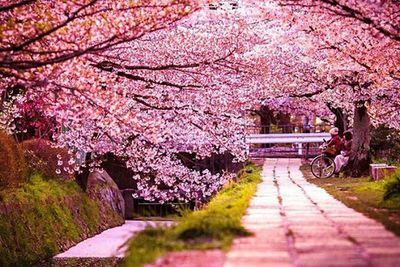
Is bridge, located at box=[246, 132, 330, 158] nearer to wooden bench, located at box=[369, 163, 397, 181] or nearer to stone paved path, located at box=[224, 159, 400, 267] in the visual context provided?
wooden bench, located at box=[369, 163, 397, 181]

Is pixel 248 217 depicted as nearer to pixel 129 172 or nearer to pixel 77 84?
pixel 77 84

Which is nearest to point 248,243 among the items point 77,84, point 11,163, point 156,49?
point 77,84

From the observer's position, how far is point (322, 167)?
2288 cm

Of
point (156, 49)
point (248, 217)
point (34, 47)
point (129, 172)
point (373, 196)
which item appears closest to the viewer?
point (248, 217)

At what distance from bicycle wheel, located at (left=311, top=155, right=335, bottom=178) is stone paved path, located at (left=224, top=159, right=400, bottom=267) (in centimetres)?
1198

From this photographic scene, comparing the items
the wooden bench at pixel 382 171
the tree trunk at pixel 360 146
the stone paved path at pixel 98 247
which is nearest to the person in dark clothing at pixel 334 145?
the tree trunk at pixel 360 146

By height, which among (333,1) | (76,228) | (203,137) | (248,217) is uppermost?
(333,1)

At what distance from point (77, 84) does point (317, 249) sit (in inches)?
239

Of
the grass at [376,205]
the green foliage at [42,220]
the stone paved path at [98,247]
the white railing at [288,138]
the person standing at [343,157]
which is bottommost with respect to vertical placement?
the stone paved path at [98,247]

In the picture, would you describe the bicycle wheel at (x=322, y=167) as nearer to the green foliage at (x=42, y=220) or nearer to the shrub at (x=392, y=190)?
the green foliage at (x=42, y=220)

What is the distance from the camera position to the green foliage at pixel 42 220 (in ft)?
54.9

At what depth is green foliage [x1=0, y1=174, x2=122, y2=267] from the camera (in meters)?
16.7

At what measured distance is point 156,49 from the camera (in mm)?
16281

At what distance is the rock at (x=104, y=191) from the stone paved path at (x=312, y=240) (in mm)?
14624
